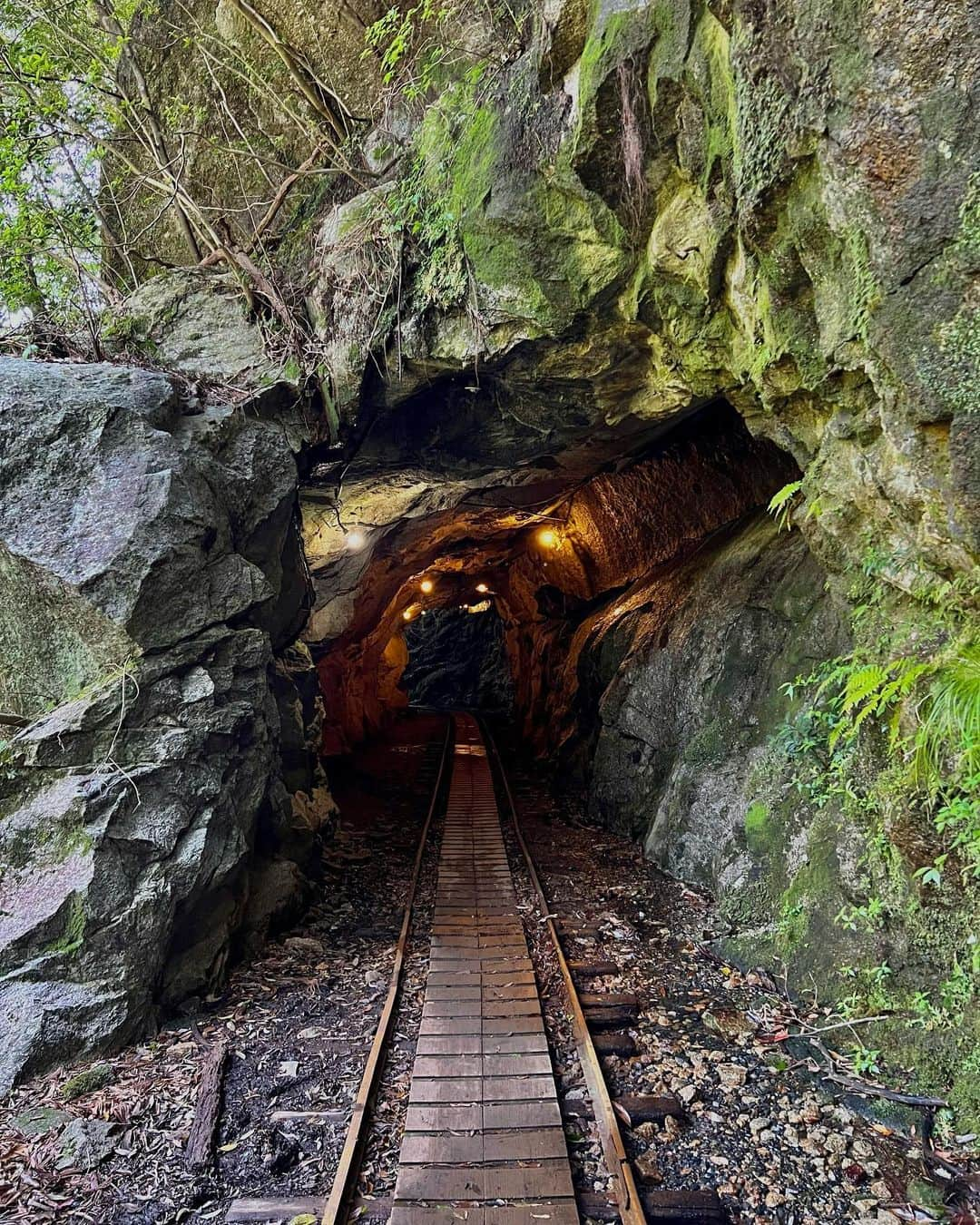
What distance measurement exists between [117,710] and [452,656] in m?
29.7

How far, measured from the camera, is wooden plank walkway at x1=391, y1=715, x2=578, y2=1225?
3.18 meters

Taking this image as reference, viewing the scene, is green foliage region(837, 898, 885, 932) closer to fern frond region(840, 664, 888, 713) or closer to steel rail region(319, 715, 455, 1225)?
fern frond region(840, 664, 888, 713)

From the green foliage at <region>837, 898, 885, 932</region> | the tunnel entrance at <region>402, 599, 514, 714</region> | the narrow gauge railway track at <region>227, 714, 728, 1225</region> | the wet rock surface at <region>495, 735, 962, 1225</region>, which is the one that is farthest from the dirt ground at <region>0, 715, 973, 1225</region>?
the tunnel entrance at <region>402, 599, 514, 714</region>

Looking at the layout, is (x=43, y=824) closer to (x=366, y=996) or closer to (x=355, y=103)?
(x=366, y=996)

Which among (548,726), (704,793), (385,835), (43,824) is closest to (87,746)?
(43,824)

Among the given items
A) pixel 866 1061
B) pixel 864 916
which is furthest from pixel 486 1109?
pixel 864 916

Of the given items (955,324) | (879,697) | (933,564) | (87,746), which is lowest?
(87,746)

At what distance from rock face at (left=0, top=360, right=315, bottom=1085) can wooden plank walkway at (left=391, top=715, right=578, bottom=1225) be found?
6.85 ft

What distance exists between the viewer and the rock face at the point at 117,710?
178 inches

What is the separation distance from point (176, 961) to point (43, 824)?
151 cm

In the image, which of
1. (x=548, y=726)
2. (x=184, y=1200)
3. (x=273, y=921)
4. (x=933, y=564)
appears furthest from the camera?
(x=548, y=726)

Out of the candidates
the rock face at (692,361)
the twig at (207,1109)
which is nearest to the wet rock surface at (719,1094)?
the rock face at (692,361)

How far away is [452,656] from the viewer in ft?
114

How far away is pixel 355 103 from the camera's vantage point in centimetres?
795
